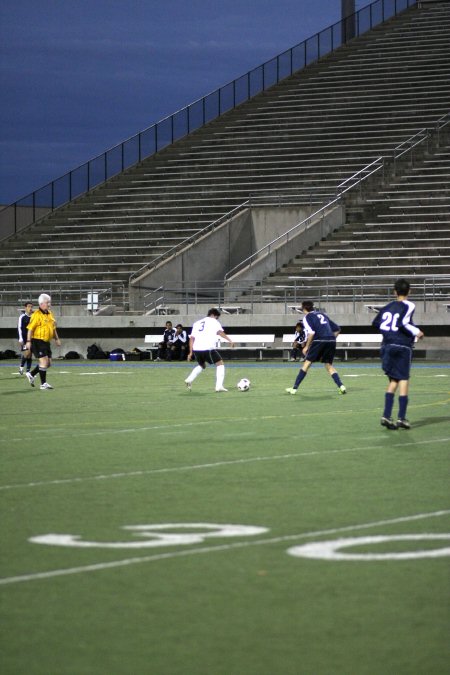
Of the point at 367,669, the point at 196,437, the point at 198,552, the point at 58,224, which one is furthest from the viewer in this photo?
the point at 58,224

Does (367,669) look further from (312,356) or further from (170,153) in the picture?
(170,153)

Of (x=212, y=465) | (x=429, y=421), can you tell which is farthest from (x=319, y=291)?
(x=212, y=465)

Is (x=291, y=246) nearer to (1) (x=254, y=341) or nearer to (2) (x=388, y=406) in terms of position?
(1) (x=254, y=341)

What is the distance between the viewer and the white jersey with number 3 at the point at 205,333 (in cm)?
2325

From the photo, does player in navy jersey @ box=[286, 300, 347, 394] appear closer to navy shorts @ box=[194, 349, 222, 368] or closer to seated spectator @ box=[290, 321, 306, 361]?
navy shorts @ box=[194, 349, 222, 368]

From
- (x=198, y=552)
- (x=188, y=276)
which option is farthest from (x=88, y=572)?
(x=188, y=276)

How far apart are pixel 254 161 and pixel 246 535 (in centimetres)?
4686

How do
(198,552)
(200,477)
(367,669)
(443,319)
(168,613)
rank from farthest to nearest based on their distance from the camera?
(443,319) → (200,477) → (198,552) → (168,613) → (367,669)

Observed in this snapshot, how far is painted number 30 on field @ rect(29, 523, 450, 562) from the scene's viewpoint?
7.29m

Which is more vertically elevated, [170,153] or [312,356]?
[170,153]

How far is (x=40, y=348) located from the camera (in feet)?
82.0

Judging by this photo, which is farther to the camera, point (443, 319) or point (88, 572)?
point (443, 319)

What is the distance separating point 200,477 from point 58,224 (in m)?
43.5

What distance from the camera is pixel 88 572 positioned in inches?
271
